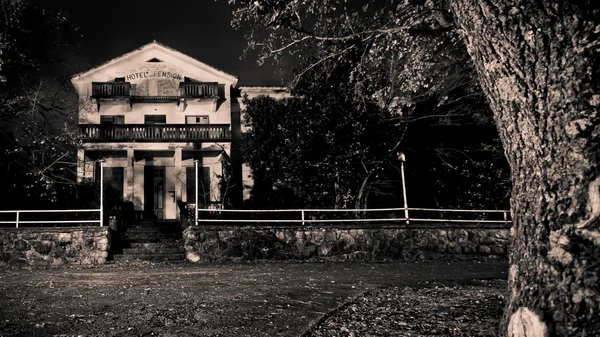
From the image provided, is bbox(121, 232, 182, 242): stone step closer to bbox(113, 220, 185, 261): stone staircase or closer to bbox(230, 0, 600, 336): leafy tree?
bbox(113, 220, 185, 261): stone staircase

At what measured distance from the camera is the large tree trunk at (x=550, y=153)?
2238 millimetres

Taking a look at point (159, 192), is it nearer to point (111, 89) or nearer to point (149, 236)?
point (111, 89)

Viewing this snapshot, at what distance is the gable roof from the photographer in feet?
81.8

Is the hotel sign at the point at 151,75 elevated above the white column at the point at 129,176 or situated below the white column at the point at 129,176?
above

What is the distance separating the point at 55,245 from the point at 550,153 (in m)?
13.5

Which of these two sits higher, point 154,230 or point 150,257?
point 154,230

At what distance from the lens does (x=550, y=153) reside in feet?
7.90

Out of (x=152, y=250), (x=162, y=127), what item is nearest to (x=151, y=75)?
(x=162, y=127)

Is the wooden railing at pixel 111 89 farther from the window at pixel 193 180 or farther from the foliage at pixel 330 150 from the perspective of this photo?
the foliage at pixel 330 150

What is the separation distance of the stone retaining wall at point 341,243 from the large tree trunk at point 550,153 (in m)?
10.9

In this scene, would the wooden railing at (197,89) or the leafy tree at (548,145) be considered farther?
the wooden railing at (197,89)

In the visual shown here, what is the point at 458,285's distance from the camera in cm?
750

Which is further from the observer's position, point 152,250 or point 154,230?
point 154,230

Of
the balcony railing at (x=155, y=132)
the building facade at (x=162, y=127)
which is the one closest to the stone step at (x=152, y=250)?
the building facade at (x=162, y=127)
